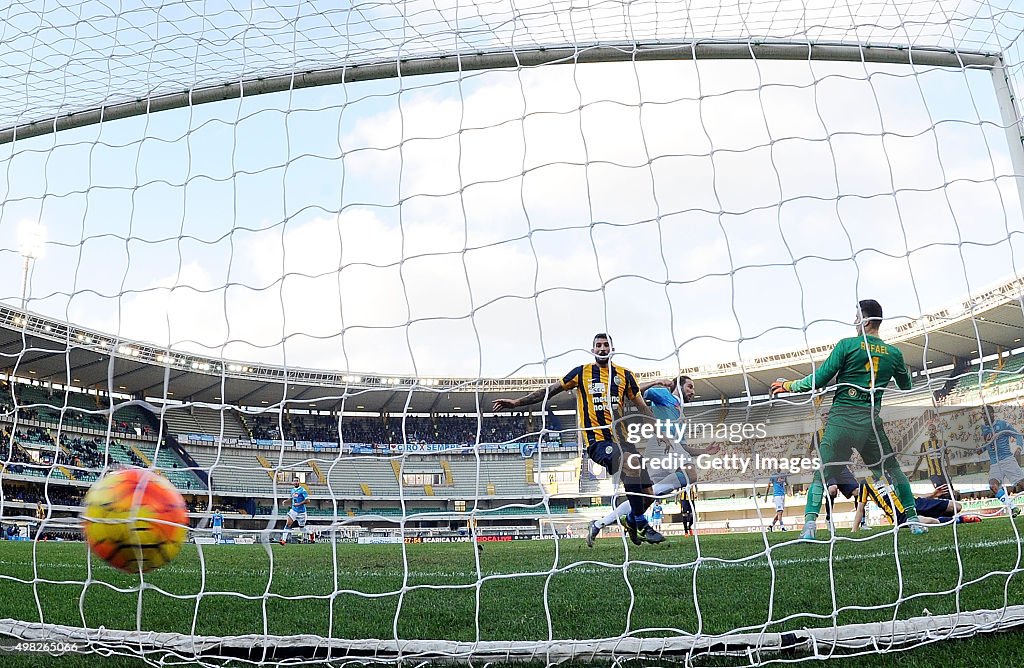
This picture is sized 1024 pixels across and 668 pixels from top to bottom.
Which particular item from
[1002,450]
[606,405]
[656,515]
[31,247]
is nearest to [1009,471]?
[1002,450]

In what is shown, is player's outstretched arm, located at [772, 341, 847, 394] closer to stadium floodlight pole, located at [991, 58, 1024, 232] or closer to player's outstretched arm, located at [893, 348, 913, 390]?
player's outstretched arm, located at [893, 348, 913, 390]

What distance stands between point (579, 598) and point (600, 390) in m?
1.63

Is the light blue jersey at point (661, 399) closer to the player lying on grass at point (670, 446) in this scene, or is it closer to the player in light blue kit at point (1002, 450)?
the player lying on grass at point (670, 446)

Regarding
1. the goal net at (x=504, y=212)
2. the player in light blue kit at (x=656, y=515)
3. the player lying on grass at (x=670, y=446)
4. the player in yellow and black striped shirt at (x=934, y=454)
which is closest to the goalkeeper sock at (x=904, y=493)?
the goal net at (x=504, y=212)

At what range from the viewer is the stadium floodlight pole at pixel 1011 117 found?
3.81 m

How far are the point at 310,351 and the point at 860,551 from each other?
159 inches

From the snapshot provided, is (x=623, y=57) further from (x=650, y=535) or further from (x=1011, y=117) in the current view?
(x=650, y=535)

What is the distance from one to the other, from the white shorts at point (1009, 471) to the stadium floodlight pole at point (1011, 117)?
8956mm

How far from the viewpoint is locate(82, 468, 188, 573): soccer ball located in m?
3.01

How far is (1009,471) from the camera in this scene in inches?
491

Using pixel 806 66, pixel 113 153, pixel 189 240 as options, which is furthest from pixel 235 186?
pixel 806 66

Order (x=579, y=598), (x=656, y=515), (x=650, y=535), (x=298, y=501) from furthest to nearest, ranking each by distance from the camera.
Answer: (x=656, y=515) < (x=298, y=501) < (x=650, y=535) < (x=579, y=598)

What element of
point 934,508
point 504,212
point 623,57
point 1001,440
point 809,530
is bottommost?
point 809,530

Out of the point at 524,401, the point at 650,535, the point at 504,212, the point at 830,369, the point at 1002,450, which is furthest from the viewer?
the point at 1002,450
